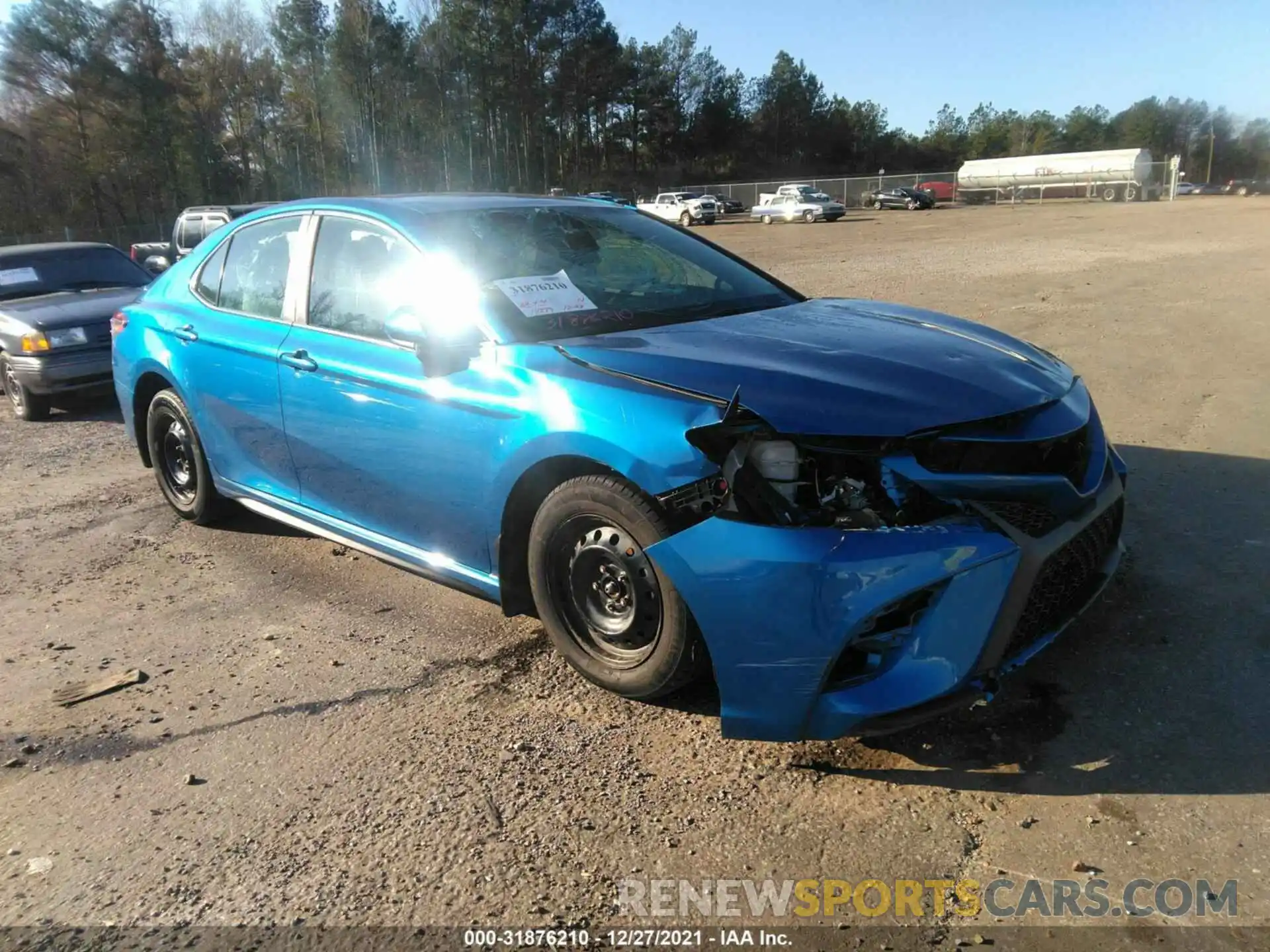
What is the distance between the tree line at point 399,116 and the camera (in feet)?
157

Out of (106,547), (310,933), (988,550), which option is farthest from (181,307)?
(988,550)

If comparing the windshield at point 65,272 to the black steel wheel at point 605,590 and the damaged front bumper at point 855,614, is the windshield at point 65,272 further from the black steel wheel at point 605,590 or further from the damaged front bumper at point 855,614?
the damaged front bumper at point 855,614

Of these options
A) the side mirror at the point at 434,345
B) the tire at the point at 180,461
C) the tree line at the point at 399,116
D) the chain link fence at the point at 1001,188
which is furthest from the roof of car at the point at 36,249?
the chain link fence at the point at 1001,188

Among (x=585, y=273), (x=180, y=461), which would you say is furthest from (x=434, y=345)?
(x=180, y=461)

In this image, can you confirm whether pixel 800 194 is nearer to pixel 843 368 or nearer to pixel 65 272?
pixel 65 272

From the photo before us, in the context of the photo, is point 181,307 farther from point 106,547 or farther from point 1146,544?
point 1146,544

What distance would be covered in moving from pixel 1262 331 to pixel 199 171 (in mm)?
56417

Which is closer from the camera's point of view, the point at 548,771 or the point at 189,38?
the point at 548,771

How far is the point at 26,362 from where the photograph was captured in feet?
27.9

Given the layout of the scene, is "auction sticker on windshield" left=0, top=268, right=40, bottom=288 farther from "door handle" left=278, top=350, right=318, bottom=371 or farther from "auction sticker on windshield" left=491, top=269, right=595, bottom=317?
"auction sticker on windshield" left=491, top=269, right=595, bottom=317

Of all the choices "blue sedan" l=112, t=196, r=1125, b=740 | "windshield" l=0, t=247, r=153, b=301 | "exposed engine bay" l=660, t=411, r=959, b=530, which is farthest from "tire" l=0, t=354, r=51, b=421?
"exposed engine bay" l=660, t=411, r=959, b=530

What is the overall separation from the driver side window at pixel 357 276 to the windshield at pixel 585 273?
0.69 ft

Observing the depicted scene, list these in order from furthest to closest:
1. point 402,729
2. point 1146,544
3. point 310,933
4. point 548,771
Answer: point 1146,544
point 402,729
point 548,771
point 310,933

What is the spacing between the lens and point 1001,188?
203ft
